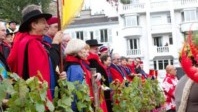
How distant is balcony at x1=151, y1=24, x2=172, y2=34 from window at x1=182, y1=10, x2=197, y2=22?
2.10 metres

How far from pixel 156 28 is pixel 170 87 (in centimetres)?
4417

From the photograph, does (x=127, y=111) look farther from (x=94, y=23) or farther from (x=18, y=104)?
(x=94, y=23)

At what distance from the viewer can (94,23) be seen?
200 ft

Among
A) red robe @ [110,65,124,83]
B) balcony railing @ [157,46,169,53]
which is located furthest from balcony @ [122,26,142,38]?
red robe @ [110,65,124,83]

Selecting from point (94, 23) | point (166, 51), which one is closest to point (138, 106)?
point (166, 51)

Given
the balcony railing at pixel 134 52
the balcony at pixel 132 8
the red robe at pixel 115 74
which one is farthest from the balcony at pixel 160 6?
the red robe at pixel 115 74

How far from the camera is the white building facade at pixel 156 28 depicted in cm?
5584

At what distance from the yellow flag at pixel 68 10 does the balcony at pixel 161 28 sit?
50.5 meters

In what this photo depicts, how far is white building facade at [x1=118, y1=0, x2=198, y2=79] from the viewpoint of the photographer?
183 feet

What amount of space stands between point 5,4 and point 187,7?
24.4 m

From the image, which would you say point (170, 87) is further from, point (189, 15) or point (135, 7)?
Answer: point (135, 7)

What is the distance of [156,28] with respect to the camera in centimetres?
5628

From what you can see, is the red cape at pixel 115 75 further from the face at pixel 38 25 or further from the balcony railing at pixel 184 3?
the balcony railing at pixel 184 3

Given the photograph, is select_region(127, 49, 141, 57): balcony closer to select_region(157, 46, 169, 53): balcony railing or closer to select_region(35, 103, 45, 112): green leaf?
select_region(157, 46, 169, 53): balcony railing
